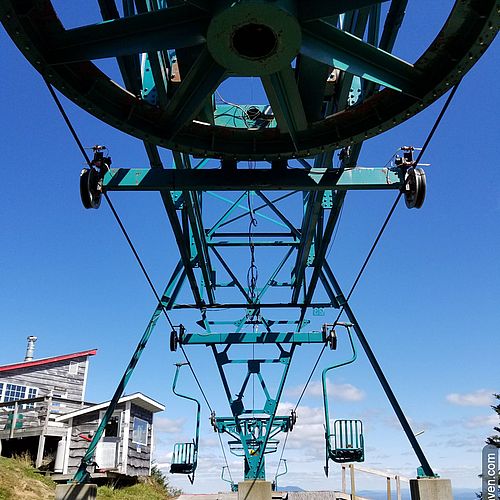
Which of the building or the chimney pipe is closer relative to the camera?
the building

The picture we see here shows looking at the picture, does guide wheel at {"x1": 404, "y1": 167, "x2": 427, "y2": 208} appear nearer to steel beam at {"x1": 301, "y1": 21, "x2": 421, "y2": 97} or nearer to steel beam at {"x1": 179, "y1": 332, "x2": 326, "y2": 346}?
steel beam at {"x1": 301, "y1": 21, "x2": 421, "y2": 97}

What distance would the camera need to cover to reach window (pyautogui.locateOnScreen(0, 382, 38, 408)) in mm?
22562

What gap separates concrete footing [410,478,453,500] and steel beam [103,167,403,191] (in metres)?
4.74

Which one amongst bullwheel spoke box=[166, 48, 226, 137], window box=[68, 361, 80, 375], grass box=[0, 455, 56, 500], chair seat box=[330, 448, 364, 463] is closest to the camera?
bullwheel spoke box=[166, 48, 226, 137]

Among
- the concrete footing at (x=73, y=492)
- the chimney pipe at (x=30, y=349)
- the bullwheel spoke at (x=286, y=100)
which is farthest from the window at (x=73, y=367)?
the bullwheel spoke at (x=286, y=100)

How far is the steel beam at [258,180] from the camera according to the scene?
22.5 ft

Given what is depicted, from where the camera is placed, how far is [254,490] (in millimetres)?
13781

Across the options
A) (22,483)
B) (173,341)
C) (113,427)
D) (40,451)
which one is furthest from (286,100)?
(113,427)

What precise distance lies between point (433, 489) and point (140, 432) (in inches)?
664

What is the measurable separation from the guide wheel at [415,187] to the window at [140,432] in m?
18.5

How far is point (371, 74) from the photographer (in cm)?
502

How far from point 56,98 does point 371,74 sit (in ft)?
10.0

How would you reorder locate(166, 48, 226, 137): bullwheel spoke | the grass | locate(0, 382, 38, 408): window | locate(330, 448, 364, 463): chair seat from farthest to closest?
locate(0, 382, 38, 408): window → the grass → locate(330, 448, 364, 463): chair seat → locate(166, 48, 226, 137): bullwheel spoke

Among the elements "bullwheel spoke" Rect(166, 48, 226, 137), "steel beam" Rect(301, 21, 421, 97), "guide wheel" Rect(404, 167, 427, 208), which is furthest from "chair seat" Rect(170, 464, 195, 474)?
"steel beam" Rect(301, 21, 421, 97)
